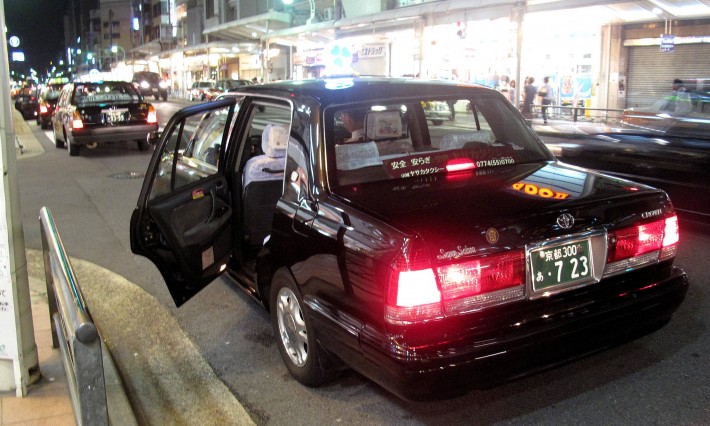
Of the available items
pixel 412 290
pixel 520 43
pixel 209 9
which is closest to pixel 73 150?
pixel 520 43

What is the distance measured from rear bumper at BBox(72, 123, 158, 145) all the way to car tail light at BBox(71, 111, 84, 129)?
9 cm

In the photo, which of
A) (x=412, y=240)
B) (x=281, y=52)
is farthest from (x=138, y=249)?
(x=281, y=52)

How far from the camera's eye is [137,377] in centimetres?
402

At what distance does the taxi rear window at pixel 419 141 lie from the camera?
3.67 m

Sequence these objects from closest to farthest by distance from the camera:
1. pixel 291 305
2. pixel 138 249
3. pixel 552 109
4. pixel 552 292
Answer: pixel 552 292 → pixel 291 305 → pixel 138 249 → pixel 552 109

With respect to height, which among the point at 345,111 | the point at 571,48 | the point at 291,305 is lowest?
the point at 291,305

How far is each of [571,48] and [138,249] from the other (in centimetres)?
2349

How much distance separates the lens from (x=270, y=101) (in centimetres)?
424

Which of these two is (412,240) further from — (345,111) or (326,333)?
(345,111)

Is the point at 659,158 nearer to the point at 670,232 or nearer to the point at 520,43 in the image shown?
the point at 670,232

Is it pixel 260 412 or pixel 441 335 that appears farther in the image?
pixel 260 412

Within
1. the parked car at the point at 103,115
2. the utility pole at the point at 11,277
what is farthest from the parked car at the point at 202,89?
the utility pole at the point at 11,277

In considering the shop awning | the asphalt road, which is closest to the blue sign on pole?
the asphalt road

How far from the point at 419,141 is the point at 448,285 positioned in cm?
197
